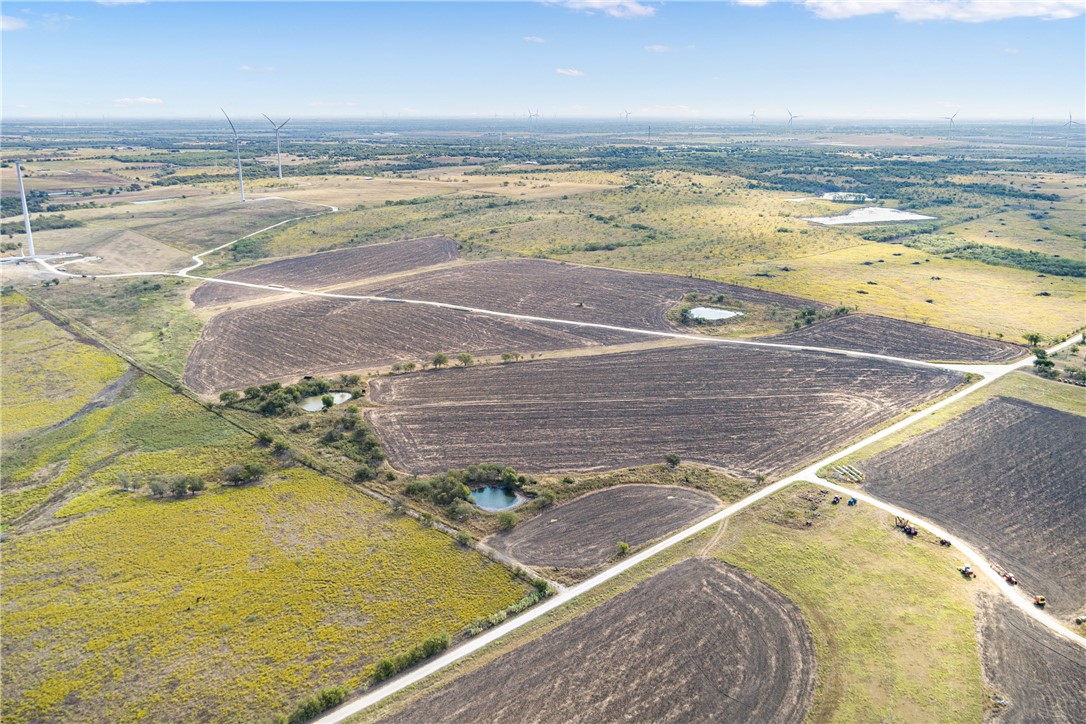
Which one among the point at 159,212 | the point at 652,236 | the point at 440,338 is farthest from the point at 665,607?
the point at 159,212

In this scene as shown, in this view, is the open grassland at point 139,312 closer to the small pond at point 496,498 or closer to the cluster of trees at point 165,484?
the cluster of trees at point 165,484

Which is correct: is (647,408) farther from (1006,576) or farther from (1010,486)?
(1006,576)

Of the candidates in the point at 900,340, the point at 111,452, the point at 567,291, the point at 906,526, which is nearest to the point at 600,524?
the point at 906,526

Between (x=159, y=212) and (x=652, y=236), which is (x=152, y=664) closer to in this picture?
(x=652, y=236)

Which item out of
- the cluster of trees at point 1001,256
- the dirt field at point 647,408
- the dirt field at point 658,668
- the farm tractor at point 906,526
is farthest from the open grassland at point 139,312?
the cluster of trees at point 1001,256

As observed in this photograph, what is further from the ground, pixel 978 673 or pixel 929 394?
pixel 929 394

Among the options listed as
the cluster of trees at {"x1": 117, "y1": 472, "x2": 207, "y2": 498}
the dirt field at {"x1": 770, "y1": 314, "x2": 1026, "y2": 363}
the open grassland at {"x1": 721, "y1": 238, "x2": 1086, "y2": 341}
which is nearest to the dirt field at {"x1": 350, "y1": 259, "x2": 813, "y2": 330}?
the open grassland at {"x1": 721, "y1": 238, "x2": 1086, "y2": 341}

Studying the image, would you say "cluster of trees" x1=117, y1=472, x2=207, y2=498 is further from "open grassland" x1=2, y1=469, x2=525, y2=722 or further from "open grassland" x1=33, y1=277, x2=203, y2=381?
"open grassland" x1=33, y1=277, x2=203, y2=381
